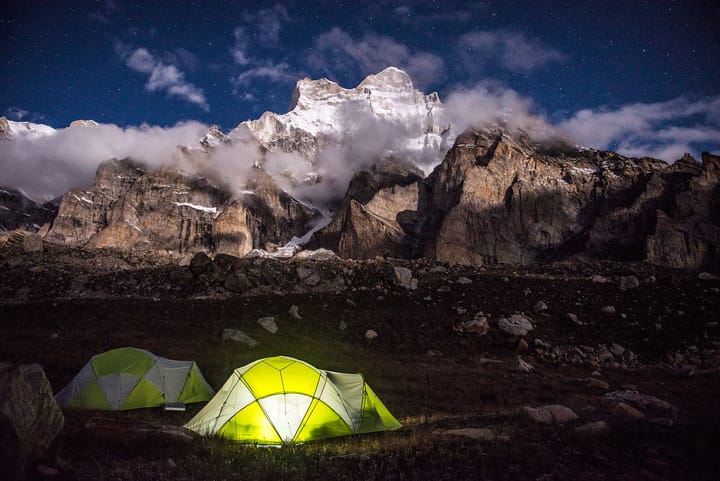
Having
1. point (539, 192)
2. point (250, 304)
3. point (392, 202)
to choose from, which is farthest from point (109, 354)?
point (392, 202)

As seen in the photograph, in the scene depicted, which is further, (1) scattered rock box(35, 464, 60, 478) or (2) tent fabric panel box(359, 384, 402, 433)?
(2) tent fabric panel box(359, 384, 402, 433)

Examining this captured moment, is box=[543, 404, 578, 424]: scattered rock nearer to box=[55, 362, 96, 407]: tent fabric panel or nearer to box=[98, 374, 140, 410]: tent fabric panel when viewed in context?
box=[98, 374, 140, 410]: tent fabric panel

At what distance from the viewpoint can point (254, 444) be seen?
38.0 ft

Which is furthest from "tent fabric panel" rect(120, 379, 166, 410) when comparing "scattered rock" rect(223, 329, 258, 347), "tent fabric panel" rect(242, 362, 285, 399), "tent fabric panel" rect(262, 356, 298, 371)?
"scattered rock" rect(223, 329, 258, 347)

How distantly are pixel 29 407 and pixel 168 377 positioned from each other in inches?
393

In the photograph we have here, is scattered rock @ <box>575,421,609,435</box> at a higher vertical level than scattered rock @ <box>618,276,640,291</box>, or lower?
lower

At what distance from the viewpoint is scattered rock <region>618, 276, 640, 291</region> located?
33.4 meters

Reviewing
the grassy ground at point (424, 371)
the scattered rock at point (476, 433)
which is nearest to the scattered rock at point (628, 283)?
the grassy ground at point (424, 371)

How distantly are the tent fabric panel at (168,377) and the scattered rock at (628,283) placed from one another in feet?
105

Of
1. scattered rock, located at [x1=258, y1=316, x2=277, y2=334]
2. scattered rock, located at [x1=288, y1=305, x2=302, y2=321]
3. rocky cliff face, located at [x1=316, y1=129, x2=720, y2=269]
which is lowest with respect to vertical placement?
scattered rock, located at [x1=258, y1=316, x2=277, y2=334]

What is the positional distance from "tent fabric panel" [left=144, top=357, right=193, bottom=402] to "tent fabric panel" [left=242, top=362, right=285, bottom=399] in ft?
19.6

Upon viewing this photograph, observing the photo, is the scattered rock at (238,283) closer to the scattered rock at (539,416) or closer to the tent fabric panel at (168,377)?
the tent fabric panel at (168,377)

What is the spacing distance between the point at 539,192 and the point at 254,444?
385ft

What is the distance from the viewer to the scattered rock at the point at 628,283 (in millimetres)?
33406
